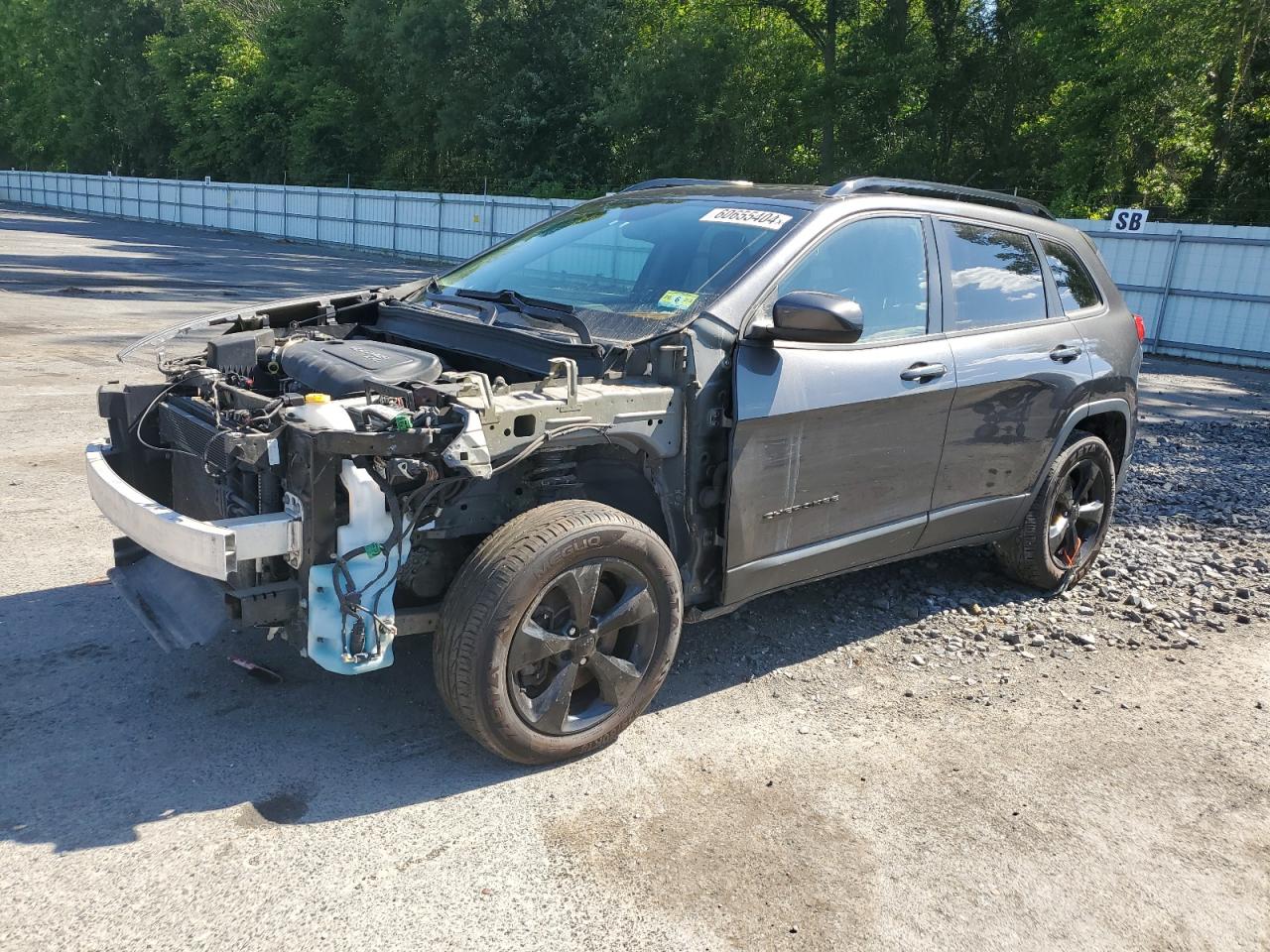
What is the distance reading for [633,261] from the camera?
433cm

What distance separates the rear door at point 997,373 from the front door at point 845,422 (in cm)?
13

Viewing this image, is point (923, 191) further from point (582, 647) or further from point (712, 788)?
point (712, 788)

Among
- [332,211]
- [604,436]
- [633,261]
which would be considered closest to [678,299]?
[633,261]

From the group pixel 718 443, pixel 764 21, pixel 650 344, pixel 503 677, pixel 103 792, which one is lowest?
pixel 103 792

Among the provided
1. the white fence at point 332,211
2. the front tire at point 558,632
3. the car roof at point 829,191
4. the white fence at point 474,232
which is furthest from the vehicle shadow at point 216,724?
the white fence at point 332,211

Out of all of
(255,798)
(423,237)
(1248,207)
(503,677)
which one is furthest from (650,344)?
(423,237)

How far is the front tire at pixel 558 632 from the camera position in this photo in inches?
125

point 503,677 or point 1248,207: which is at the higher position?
point 1248,207

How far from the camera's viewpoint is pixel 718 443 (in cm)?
375

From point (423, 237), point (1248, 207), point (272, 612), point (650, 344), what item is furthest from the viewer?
point (423, 237)

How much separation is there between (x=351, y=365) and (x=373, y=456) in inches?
27.4

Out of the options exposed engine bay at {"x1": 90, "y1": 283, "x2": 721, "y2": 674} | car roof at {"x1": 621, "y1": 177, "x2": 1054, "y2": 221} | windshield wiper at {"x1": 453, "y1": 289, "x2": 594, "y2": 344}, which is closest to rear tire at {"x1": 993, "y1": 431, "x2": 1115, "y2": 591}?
car roof at {"x1": 621, "y1": 177, "x2": 1054, "y2": 221}

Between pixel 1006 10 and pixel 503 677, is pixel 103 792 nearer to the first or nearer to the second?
pixel 503 677

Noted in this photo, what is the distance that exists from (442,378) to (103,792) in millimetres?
1642
